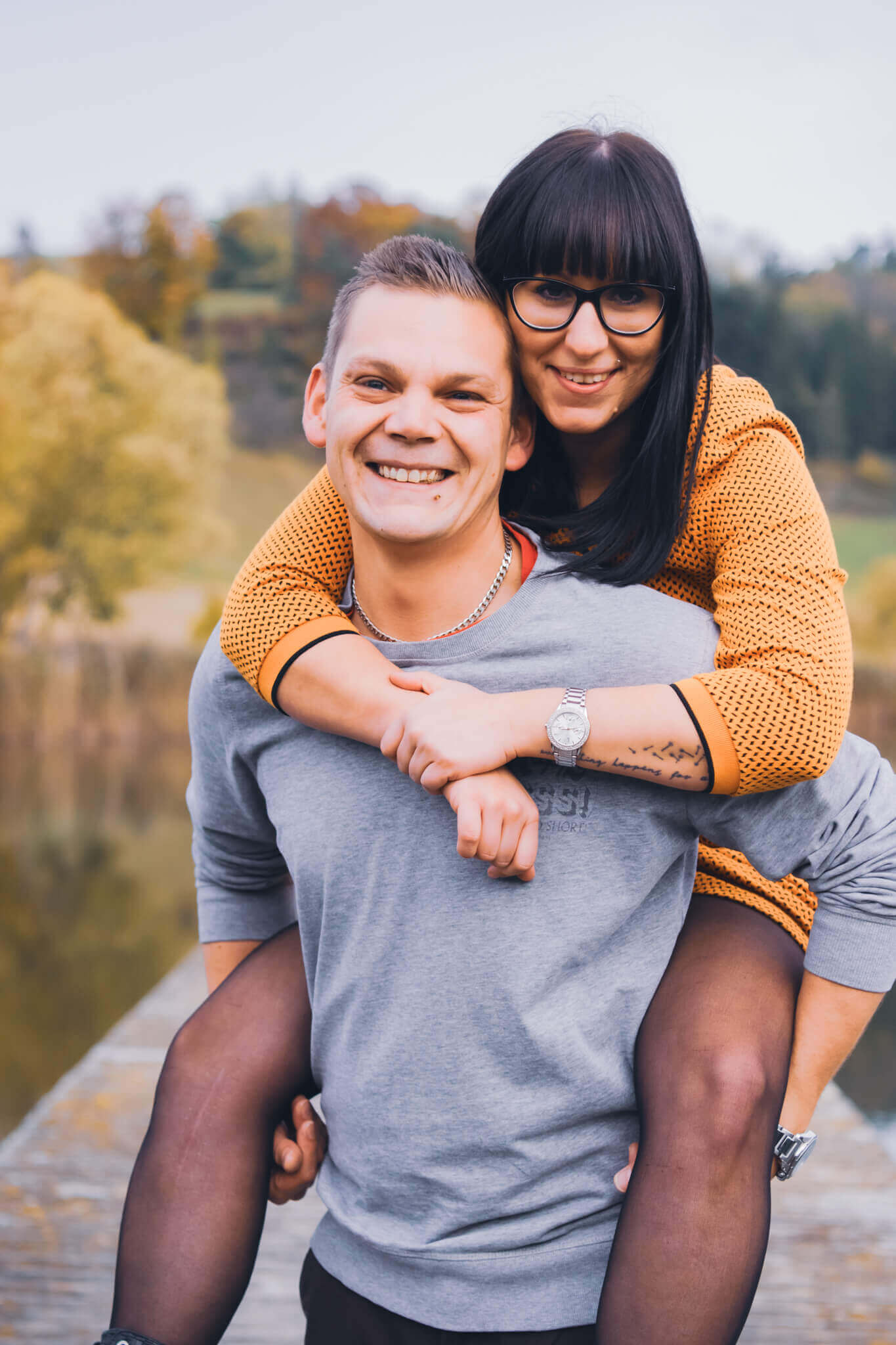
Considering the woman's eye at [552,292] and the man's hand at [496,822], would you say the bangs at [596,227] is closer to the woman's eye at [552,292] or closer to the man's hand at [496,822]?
the woman's eye at [552,292]

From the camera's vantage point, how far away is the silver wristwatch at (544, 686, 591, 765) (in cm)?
136

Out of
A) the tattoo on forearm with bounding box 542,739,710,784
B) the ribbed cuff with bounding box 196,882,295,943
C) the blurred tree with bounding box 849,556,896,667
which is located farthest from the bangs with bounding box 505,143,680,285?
the blurred tree with bounding box 849,556,896,667

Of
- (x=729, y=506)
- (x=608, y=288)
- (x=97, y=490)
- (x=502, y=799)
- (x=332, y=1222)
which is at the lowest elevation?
(x=97, y=490)

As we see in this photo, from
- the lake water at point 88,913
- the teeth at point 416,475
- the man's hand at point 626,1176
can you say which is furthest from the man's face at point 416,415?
the lake water at point 88,913

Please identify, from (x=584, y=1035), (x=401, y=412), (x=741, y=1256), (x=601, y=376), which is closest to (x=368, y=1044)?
(x=584, y=1035)

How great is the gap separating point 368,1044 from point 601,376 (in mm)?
890

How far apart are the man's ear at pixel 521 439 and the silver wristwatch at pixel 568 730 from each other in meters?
0.40

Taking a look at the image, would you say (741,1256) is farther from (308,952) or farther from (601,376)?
(601,376)

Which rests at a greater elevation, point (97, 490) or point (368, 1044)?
point (368, 1044)

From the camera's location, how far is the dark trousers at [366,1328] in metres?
1.38

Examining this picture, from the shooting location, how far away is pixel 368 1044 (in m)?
1.44

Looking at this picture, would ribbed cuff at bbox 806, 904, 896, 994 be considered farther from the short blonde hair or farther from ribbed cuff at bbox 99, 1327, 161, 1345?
ribbed cuff at bbox 99, 1327, 161, 1345

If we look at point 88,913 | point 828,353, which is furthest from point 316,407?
point 828,353

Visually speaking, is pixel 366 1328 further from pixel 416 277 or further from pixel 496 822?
pixel 416 277
